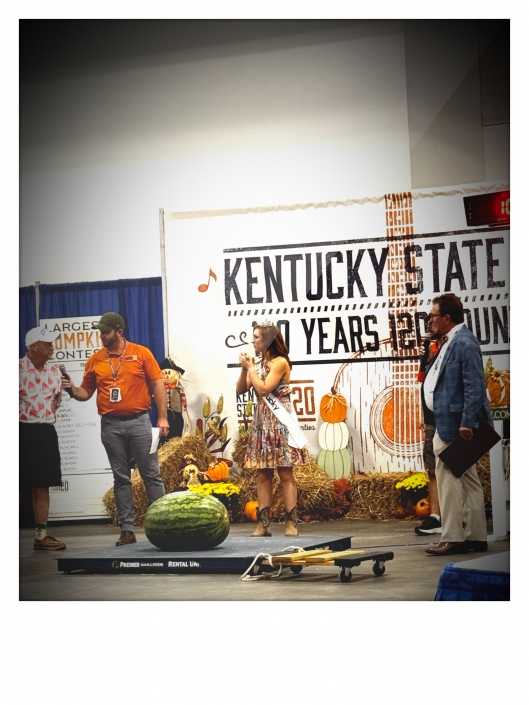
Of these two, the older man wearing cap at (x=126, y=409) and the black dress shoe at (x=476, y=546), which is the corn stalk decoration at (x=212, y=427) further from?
the black dress shoe at (x=476, y=546)

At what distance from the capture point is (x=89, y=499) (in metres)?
6.65

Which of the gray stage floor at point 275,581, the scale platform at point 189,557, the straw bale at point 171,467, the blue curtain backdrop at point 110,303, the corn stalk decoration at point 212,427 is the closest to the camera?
the gray stage floor at point 275,581

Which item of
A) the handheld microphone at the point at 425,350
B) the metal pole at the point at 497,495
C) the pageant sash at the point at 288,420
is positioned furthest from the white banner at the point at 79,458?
the metal pole at the point at 497,495

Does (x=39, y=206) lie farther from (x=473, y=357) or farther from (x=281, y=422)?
(x=473, y=357)

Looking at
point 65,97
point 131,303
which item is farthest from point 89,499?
point 65,97

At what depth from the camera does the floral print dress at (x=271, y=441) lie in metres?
6.46

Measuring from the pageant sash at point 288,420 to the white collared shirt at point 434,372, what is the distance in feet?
2.73

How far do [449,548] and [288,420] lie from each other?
1.29 meters

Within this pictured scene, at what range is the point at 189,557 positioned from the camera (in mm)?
5871

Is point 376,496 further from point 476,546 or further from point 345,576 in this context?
point 345,576

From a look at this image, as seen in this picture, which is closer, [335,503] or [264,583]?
[264,583]

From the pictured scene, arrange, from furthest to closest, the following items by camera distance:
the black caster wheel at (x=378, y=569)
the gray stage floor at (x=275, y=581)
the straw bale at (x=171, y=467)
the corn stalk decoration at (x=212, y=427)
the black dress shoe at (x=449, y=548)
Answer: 1. the corn stalk decoration at (x=212, y=427)
2. the straw bale at (x=171, y=467)
3. the black dress shoe at (x=449, y=548)
4. the black caster wheel at (x=378, y=569)
5. the gray stage floor at (x=275, y=581)

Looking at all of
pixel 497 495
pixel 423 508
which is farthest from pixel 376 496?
pixel 497 495

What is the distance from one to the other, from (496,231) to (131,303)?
7.93 ft
